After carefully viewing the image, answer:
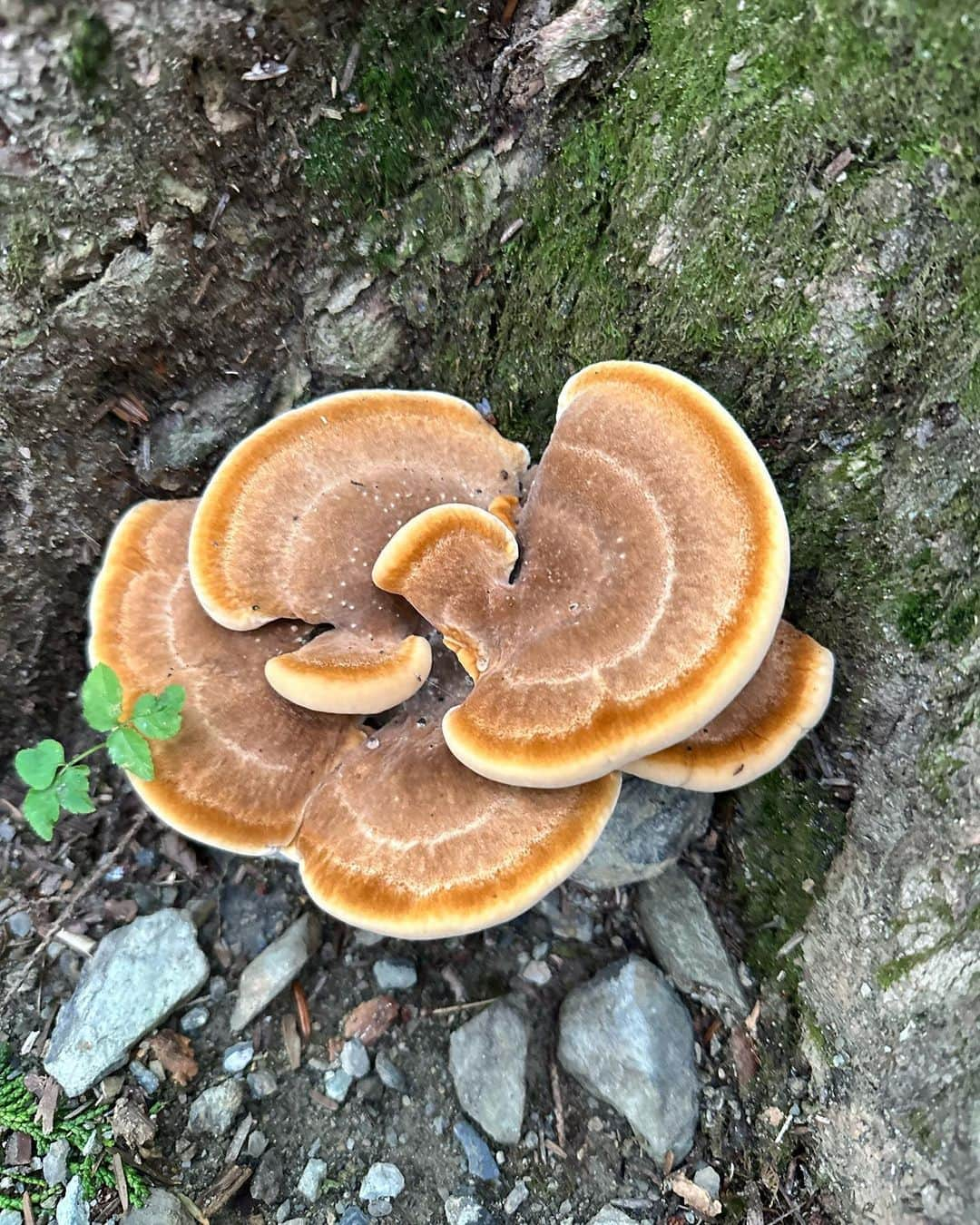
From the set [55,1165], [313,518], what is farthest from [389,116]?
[55,1165]

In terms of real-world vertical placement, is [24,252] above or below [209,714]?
above

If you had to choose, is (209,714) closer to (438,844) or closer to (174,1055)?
(438,844)

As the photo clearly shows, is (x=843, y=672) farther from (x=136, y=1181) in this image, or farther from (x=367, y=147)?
(x=136, y=1181)

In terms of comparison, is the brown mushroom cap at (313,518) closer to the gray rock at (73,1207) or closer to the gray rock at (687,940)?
the gray rock at (687,940)

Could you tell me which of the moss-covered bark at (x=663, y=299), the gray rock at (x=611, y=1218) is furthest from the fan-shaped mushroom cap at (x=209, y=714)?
the gray rock at (x=611, y=1218)

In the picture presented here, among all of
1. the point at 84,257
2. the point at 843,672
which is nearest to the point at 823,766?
the point at 843,672

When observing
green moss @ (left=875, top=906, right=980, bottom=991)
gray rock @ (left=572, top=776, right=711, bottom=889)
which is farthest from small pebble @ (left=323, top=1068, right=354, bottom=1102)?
green moss @ (left=875, top=906, right=980, bottom=991)
